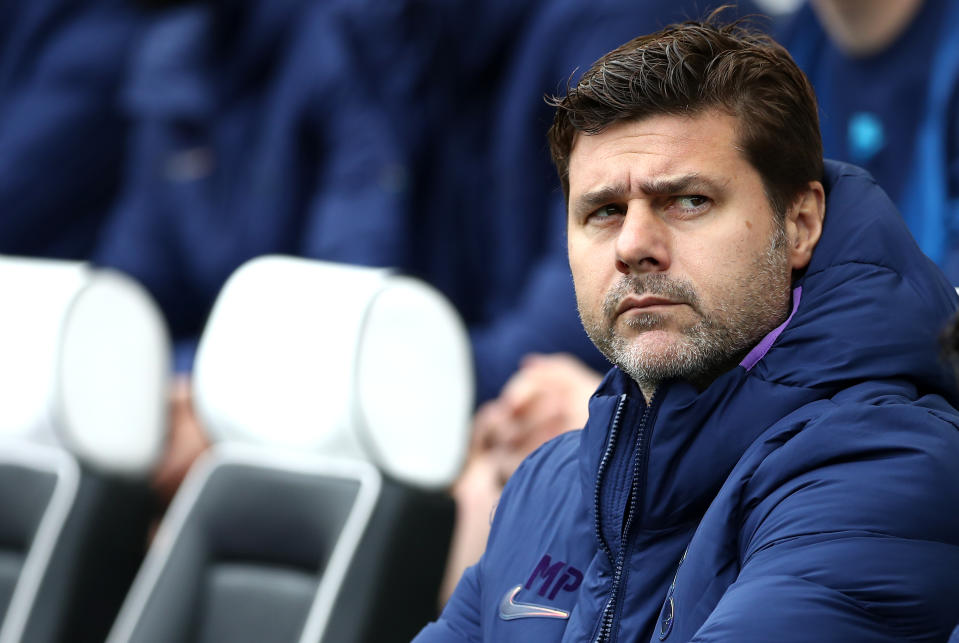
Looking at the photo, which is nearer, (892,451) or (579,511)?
(892,451)

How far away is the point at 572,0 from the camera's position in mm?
2834

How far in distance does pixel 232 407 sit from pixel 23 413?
1.42 feet

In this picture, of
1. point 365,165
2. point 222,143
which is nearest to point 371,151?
point 365,165

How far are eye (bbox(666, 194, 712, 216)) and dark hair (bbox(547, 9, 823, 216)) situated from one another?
0.19 ft

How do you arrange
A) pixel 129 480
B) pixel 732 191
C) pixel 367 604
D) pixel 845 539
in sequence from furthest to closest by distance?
pixel 129 480 < pixel 367 604 < pixel 732 191 < pixel 845 539

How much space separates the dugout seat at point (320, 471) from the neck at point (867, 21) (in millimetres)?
800

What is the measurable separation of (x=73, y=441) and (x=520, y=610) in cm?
118

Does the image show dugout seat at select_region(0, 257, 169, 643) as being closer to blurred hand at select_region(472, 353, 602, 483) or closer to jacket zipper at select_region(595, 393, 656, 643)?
blurred hand at select_region(472, 353, 602, 483)

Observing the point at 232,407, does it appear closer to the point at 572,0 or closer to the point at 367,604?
the point at 367,604

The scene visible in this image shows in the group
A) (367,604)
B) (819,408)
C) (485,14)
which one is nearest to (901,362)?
(819,408)

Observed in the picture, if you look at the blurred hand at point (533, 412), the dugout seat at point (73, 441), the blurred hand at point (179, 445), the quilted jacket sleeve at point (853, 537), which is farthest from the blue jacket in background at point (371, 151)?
the quilted jacket sleeve at point (853, 537)

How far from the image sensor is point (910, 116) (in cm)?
222

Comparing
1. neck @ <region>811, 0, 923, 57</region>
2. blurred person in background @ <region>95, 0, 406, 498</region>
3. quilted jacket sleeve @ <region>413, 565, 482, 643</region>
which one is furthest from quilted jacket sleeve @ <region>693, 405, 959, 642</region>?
blurred person in background @ <region>95, 0, 406, 498</region>

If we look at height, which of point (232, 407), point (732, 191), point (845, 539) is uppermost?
point (732, 191)
